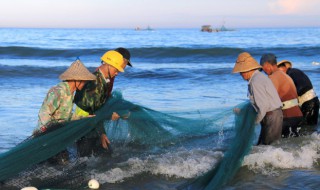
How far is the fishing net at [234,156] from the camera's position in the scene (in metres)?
5.18

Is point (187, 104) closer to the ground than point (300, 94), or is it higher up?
closer to the ground

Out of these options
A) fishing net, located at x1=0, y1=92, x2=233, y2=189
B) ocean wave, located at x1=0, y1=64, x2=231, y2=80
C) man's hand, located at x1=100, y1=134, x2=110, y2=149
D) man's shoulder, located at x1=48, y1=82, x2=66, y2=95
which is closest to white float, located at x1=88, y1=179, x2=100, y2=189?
fishing net, located at x1=0, y1=92, x2=233, y2=189

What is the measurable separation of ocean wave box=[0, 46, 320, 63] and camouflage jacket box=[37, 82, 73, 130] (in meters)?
21.7

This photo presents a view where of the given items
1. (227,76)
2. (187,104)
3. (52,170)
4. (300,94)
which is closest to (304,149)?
(300,94)

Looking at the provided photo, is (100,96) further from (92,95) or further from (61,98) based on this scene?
(61,98)

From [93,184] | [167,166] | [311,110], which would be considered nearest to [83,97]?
[93,184]

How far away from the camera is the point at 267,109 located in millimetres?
5906

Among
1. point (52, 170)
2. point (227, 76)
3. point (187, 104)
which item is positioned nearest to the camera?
point (52, 170)

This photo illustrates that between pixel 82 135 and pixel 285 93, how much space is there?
125 inches

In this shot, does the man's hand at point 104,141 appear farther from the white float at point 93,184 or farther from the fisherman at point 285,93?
the fisherman at point 285,93

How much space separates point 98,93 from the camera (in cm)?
563

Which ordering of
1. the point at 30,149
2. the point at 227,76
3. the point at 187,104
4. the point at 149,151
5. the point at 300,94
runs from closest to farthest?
the point at 30,149
the point at 149,151
the point at 300,94
the point at 187,104
the point at 227,76

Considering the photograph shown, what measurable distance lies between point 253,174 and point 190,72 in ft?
47.8

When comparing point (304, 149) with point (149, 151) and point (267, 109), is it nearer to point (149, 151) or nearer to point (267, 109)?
point (267, 109)
